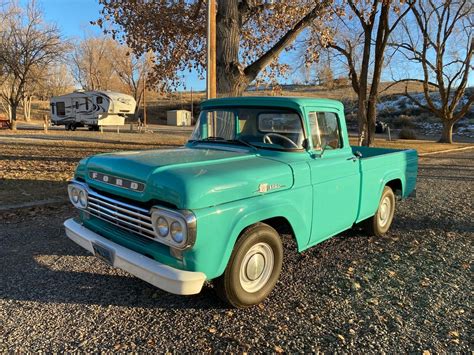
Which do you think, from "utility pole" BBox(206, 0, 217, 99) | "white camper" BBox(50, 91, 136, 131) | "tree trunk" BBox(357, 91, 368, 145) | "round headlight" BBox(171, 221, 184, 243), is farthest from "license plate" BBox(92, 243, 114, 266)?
"white camper" BBox(50, 91, 136, 131)

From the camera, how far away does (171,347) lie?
281cm

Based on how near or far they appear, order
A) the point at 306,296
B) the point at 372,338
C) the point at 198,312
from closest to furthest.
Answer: the point at 372,338 → the point at 198,312 → the point at 306,296

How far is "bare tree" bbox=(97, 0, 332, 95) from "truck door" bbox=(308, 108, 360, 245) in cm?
556

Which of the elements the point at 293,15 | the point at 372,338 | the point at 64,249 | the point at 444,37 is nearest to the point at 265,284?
the point at 372,338

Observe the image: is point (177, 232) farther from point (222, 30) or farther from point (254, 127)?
point (222, 30)

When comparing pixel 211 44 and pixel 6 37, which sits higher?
pixel 6 37

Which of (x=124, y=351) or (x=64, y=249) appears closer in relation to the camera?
(x=124, y=351)

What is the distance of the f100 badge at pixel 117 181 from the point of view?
299cm

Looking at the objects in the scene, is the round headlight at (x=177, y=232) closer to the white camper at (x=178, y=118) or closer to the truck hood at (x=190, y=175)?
the truck hood at (x=190, y=175)

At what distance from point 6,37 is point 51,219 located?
21573 millimetres

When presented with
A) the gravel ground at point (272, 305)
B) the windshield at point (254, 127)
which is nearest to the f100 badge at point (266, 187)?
the windshield at point (254, 127)

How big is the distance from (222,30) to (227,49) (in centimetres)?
51

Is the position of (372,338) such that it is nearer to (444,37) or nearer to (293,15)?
(293,15)

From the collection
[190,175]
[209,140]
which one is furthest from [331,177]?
[190,175]
